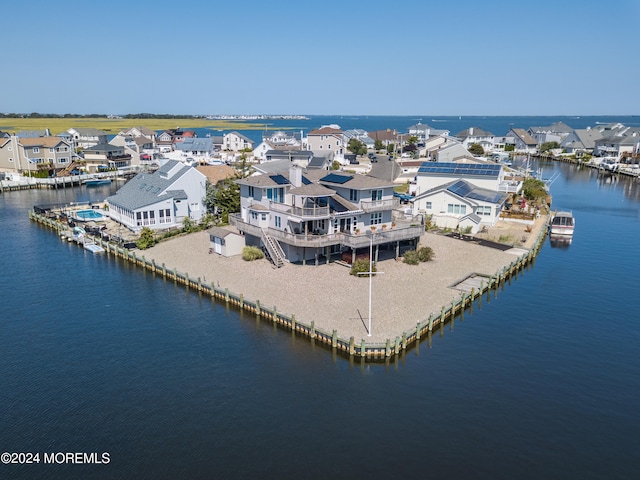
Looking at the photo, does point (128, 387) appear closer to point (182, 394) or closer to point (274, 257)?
point (182, 394)

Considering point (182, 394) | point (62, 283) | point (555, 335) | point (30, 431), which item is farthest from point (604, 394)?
point (62, 283)

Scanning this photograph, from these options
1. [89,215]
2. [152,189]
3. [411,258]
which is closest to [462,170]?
[411,258]

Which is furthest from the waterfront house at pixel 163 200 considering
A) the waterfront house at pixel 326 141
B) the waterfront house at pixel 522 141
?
the waterfront house at pixel 522 141

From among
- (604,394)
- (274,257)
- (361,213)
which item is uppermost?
(361,213)

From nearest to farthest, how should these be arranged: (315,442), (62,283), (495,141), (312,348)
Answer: (315,442)
(312,348)
(62,283)
(495,141)

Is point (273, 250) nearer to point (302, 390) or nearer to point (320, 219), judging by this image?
point (320, 219)

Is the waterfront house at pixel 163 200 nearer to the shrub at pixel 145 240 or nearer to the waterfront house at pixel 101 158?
the shrub at pixel 145 240

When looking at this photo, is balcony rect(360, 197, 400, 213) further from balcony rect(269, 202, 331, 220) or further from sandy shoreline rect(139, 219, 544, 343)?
sandy shoreline rect(139, 219, 544, 343)
